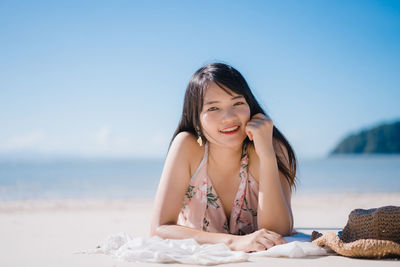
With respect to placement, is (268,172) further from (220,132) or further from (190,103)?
(190,103)

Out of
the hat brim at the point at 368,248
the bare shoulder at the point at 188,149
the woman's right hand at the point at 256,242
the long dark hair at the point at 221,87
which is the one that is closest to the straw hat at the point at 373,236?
the hat brim at the point at 368,248

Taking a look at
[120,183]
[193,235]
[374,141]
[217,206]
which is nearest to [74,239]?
[217,206]

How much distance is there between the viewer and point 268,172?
2.96 metres

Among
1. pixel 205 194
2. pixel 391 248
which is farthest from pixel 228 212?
pixel 391 248

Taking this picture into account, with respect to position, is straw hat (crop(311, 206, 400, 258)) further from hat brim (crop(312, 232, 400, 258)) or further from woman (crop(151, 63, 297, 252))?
woman (crop(151, 63, 297, 252))

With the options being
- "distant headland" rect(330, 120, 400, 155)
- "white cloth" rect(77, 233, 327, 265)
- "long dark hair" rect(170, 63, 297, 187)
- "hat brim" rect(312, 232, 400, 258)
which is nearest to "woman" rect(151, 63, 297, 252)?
"long dark hair" rect(170, 63, 297, 187)

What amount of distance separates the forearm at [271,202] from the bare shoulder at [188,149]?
24.7 inches

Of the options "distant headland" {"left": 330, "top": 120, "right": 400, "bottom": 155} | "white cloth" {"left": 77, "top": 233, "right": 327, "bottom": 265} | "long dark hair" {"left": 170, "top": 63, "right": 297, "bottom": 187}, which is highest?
"distant headland" {"left": 330, "top": 120, "right": 400, "bottom": 155}

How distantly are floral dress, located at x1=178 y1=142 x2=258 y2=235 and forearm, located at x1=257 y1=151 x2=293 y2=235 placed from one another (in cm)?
43

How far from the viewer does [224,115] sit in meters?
3.04

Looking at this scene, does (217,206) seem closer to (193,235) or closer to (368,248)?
(193,235)

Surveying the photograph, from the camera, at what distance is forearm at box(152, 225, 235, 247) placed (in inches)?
104

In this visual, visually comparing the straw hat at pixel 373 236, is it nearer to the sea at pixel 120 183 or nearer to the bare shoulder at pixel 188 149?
the sea at pixel 120 183

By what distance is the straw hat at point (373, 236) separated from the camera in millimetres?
2287
